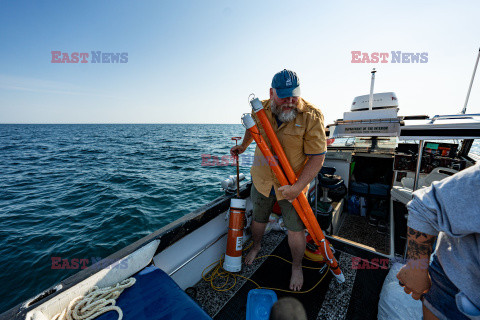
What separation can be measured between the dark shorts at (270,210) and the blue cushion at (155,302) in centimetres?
128

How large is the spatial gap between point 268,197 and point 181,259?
1.25m

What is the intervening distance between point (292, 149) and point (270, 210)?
92cm

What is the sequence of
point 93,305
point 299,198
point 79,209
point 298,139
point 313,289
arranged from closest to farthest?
point 93,305
point 298,139
point 299,198
point 313,289
point 79,209

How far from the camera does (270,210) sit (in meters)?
2.51

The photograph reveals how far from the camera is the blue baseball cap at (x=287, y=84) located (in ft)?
5.70

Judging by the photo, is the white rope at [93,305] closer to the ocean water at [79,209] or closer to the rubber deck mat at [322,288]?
the rubber deck mat at [322,288]

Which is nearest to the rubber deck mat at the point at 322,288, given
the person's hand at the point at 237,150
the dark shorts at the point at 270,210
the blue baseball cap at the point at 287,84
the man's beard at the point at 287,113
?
the dark shorts at the point at 270,210

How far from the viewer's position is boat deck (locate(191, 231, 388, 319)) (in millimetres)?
2039

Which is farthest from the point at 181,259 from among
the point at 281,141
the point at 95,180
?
the point at 95,180

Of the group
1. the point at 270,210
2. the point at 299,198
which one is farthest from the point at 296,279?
the point at 299,198

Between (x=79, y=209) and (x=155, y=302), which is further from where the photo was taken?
(x=79, y=209)

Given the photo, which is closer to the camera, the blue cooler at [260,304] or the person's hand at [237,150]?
the blue cooler at [260,304]

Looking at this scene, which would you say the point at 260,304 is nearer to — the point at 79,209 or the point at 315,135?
the point at 315,135

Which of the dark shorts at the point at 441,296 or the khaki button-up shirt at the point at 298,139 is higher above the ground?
the khaki button-up shirt at the point at 298,139
